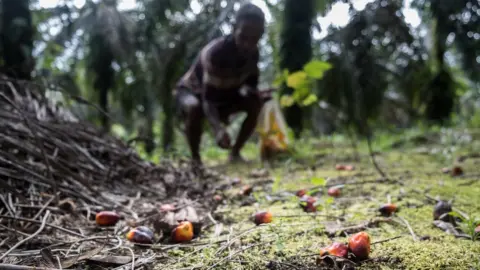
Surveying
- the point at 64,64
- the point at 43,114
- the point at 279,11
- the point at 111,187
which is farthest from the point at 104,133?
the point at 64,64

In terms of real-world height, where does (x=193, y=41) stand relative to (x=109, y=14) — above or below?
below

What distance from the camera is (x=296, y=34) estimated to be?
8.80 feet

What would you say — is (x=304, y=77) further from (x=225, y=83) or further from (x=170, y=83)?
(x=170, y=83)

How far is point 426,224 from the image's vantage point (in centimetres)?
131

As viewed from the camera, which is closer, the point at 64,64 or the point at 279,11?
the point at 279,11

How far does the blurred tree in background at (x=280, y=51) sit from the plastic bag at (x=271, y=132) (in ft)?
0.77

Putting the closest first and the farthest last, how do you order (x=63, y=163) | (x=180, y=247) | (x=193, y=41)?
(x=180, y=247)
(x=63, y=163)
(x=193, y=41)

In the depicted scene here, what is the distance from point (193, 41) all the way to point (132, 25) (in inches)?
28.0

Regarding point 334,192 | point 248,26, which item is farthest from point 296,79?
point 334,192

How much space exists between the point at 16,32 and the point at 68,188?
6.75ft

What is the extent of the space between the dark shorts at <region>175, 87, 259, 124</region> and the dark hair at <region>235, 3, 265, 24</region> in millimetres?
924

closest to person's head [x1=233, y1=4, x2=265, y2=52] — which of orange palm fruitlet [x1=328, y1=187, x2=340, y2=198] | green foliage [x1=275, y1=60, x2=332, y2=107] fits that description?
green foliage [x1=275, y1=60, x2=332, y2=107]

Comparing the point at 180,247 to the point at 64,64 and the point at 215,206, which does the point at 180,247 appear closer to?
the point at 215,206

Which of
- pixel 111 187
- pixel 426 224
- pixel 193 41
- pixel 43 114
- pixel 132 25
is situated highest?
pixel 132 25
